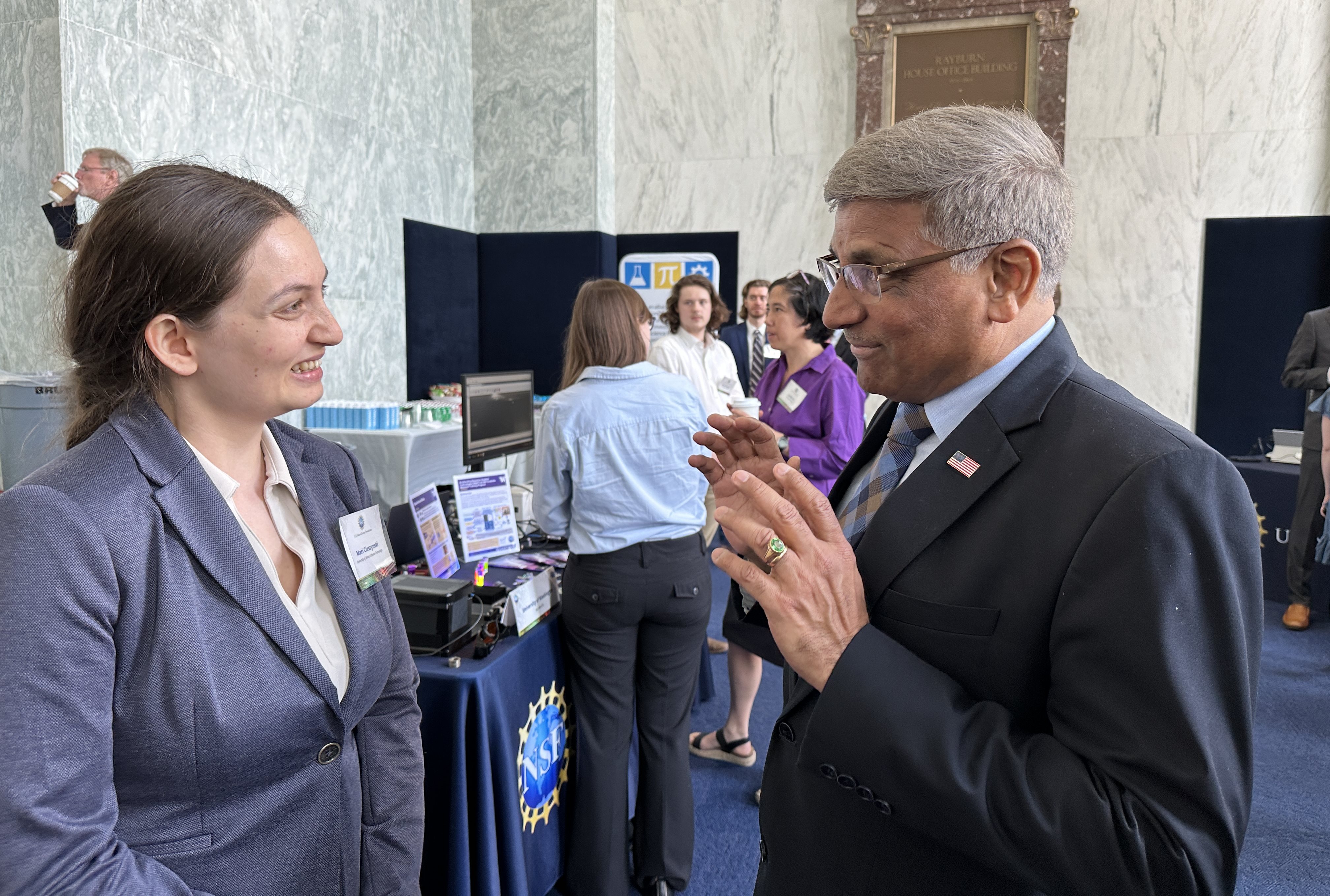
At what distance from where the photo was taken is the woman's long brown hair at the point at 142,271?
1.10 metres

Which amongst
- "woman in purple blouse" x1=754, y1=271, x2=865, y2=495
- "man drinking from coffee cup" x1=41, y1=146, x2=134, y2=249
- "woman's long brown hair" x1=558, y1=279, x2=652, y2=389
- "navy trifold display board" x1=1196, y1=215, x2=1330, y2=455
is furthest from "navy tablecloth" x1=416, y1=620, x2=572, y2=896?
"navy trifold display board" x1=1196, y1=215, x2=1330, y2=455

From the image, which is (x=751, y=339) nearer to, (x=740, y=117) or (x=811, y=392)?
(x=740, y=117)

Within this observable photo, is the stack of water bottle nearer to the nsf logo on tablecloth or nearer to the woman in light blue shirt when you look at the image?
the woman in light blue shirt

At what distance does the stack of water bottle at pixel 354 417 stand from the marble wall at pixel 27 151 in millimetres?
1485

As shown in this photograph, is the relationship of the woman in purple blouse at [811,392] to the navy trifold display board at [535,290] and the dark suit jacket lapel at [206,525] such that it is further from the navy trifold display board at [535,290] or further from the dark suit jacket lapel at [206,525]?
the navy trifold display board at [535,290]

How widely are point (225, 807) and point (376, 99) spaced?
6.29 m

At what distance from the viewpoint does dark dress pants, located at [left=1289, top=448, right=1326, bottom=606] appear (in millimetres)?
4418

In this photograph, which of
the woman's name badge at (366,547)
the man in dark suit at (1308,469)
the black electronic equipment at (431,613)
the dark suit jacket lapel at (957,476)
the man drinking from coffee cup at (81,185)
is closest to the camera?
the dark suit jacket lapel at (957,476)

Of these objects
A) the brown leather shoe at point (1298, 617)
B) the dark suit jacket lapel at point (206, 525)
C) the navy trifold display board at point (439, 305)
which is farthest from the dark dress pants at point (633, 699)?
the navy trifold display board at point (439, 305)

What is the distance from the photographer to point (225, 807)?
42.1 inches

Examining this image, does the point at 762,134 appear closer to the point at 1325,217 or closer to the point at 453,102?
the point at 453,102

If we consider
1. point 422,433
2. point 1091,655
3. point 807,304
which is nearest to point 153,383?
point 1091,655

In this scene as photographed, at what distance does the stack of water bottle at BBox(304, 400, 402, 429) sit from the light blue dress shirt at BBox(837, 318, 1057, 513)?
15.3 ft

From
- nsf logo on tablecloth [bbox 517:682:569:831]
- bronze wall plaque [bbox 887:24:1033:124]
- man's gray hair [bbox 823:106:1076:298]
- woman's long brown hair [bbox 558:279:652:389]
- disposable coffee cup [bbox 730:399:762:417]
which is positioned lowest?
nsf logo on tablecloth [bbox 517:682:569:831]
